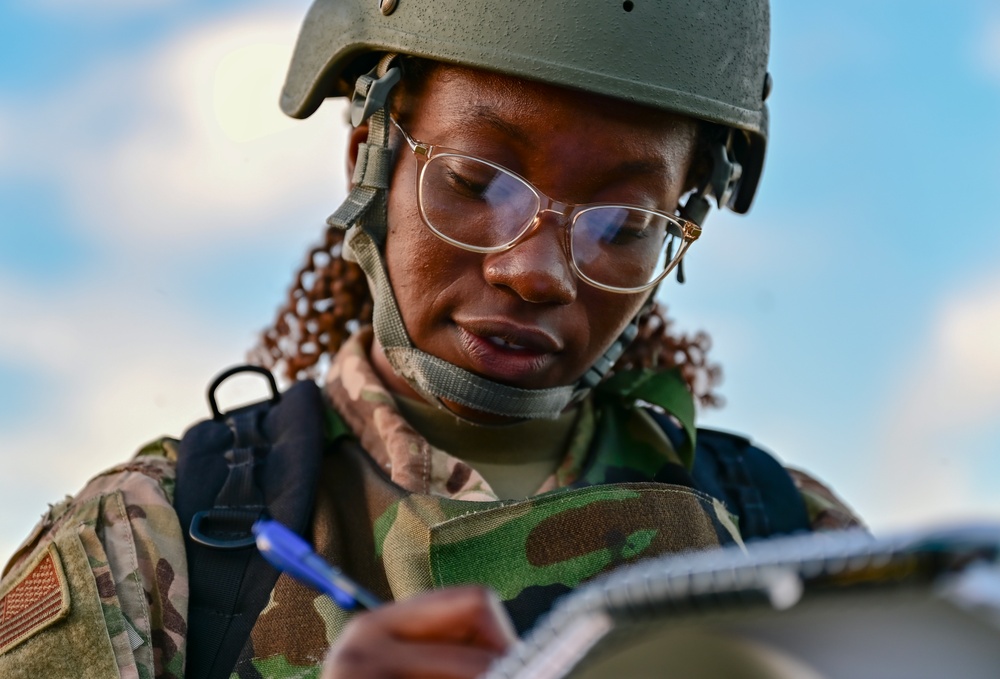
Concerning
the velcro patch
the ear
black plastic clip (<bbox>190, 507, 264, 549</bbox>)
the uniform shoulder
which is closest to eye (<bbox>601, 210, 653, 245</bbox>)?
the ear

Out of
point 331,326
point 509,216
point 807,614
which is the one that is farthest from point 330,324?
point 807,614

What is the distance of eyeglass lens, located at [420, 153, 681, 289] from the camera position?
2.47m

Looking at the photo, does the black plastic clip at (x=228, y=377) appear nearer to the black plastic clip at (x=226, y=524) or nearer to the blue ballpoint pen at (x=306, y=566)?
the black plastic clip at (x=226, y=524)

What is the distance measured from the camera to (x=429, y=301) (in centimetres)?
258

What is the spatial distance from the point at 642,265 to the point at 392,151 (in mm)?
601

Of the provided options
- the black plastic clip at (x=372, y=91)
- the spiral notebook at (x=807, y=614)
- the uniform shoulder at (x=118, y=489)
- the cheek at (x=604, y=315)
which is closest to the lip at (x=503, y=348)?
the cheek at (x=604, y=315)

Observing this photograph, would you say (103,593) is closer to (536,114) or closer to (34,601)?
(34,601)

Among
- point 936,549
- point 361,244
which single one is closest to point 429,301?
point 361,244

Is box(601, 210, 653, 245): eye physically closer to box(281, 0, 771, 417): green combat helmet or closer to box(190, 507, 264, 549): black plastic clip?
box(281, 0, 771, 417): green combat helmet

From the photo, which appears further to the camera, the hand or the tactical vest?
the tactical vest

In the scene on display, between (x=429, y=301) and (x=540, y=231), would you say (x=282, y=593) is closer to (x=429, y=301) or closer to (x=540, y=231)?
(x=429, y=301)

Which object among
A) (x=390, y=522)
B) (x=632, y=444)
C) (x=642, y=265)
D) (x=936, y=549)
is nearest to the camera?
(x=936, y=549)

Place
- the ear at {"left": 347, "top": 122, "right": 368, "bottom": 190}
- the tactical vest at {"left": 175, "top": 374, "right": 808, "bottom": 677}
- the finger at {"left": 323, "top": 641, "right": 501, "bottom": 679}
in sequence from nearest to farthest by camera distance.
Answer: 1. the finger at {"left": 323, "top": 641, "right": 501, "bottom": 679}
2. the tactical vest at {"left": 175, "top": 374, "right": 808, "bottom": 677}
3. the ear at {"left": 347, "top": 122, "right": 368, "bottom": 190}

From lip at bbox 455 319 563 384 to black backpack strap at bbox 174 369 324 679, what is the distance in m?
0.38
